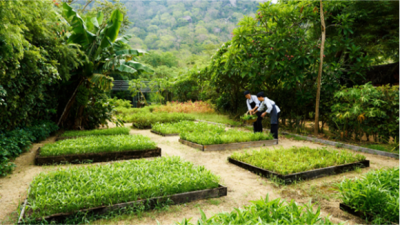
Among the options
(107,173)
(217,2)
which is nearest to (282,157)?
(107,173)

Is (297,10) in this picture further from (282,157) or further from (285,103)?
(282,157)

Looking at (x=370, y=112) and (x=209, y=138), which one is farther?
(x=209, y=138)

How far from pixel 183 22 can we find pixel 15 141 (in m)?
87.7

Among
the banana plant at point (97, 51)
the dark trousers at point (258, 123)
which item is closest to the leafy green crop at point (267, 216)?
the dark trousers at point (258, 123)

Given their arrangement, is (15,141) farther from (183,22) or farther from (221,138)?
(183,22)

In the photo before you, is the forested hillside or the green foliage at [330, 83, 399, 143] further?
the forested hillside

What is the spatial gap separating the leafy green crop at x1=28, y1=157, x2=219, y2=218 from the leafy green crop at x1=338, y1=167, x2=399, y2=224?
2.20 metres

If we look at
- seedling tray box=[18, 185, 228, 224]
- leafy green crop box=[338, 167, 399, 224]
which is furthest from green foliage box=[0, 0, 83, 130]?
leafy green crop box=[338, 167, 399, 224]

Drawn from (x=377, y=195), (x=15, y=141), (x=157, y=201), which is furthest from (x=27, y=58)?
(x=377, y=195)

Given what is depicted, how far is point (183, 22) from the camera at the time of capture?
8812cm

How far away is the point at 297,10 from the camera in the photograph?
1053cm

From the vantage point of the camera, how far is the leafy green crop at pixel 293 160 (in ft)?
18.3

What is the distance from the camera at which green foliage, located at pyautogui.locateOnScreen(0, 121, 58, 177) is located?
18.5ft

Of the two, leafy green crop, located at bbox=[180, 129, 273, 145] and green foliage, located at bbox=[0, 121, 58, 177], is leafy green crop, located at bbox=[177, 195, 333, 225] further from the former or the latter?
leafy green crop, located at bbox=[180, 129, 273, 145]
